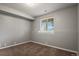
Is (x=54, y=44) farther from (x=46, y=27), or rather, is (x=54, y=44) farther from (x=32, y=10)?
(x=32, y=10)

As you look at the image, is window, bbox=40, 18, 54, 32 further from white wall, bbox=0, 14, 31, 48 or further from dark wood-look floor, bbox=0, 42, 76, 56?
dark wood-look floor, bbox=0, 42, 76, 56

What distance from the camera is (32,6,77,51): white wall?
1.69 meters

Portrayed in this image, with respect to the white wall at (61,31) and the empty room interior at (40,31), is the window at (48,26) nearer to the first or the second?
the empty room interior at (40,31)

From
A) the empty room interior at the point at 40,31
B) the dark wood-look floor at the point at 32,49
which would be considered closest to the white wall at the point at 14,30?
the empty room interior at the point at 40,31

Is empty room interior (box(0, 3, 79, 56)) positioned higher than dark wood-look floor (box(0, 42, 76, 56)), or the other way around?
empty room interior (box(0, 3, 79, 56))

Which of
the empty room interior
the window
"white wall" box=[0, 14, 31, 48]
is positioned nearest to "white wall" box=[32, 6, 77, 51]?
the empty room interior

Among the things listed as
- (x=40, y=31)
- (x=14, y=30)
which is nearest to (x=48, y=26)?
(x=40, y=31)

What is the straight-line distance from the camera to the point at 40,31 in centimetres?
182

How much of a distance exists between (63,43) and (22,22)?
1436 millimetres

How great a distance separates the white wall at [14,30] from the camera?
171 cm

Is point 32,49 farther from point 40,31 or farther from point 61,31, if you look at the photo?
point 61,31

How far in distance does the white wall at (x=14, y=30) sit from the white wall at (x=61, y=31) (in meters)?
0.25

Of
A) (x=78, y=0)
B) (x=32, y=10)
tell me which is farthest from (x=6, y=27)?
(x=78, y=0)

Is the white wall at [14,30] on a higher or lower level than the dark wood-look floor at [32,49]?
higher
